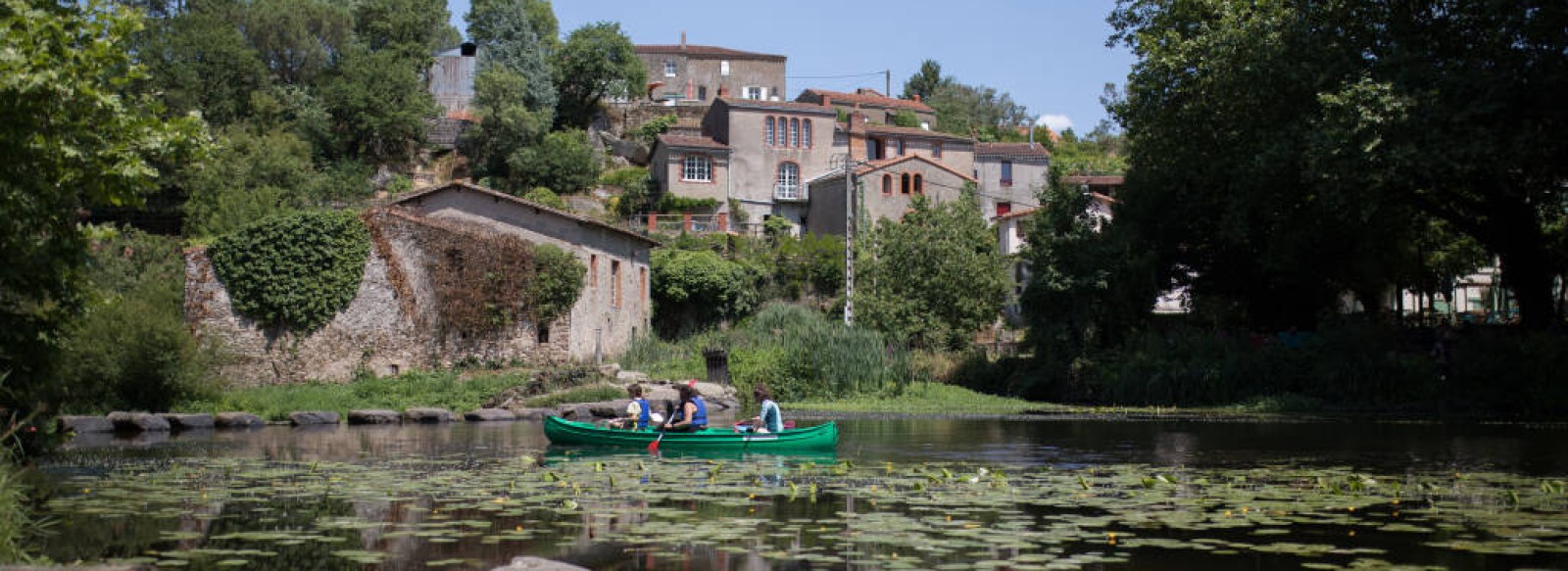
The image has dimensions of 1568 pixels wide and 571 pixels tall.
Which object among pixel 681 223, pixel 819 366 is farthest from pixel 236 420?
pixel 681 223

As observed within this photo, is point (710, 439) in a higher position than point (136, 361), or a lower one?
lower

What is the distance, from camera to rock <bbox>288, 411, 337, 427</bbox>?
29406 mm

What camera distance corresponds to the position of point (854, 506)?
533 inches

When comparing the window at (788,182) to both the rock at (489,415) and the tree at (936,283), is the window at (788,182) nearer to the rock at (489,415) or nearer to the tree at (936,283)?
the tree at (936,283)

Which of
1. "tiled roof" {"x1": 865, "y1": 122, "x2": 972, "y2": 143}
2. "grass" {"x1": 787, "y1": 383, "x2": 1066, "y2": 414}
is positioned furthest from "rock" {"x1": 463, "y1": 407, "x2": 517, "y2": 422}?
"tiled roof" {"x1": 865, "y1": 122, "x2": 972, "y2": 143}

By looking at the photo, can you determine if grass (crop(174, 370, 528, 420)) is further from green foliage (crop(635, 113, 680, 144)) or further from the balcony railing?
green foliage (crop(635, 113, 680, 144))

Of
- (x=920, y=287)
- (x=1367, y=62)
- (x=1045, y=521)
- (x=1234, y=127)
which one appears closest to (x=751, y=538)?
(x=1045, y=521)

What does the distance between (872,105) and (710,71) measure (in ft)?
43.6

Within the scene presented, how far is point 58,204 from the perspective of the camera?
536 inches

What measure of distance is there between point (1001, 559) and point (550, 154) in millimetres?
58120

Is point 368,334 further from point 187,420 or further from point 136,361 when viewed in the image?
point 187,420

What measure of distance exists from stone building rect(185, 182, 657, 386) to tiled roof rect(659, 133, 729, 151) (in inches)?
1064

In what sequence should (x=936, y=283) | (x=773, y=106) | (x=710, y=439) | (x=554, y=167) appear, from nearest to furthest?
(x=710, y=439) < (x=936, y=283) < (x=554, y=167) < (x=773, y=106)

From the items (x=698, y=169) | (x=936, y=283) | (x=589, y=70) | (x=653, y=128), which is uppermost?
(x=589, y=70)
